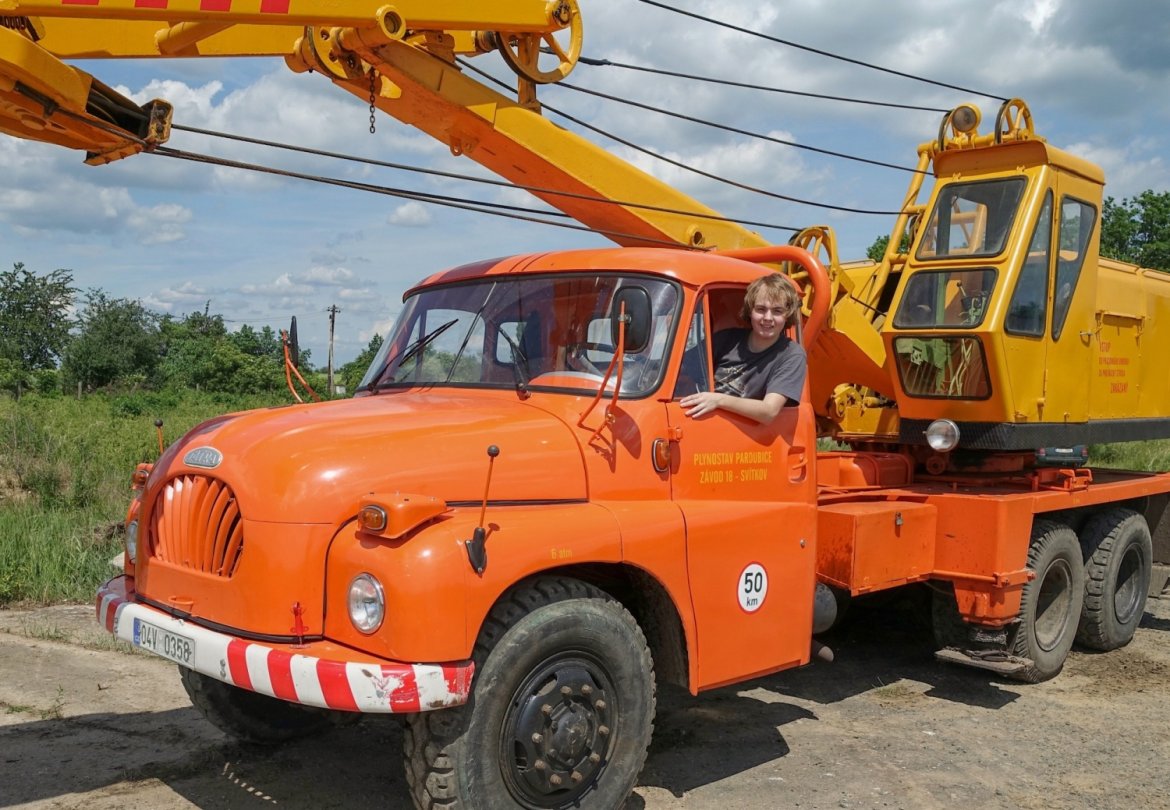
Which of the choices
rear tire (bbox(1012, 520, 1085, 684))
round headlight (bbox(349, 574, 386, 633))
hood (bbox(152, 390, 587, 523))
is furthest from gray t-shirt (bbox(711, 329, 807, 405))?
rear tire (bbox(1012, 520, 1085, 684))

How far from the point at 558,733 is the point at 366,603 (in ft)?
2.96

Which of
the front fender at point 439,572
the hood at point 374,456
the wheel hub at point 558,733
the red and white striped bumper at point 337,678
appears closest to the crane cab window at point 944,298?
the hood at point 374,456

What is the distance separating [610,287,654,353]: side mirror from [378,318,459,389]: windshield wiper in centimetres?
96

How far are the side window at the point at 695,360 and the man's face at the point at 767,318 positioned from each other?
28 centimetres

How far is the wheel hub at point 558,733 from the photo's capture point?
385 cm

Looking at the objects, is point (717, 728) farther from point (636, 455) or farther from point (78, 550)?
point (78, 550)

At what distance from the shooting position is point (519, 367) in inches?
192

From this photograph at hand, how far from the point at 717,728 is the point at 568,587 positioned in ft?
6.77

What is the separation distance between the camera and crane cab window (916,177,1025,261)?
693 cm

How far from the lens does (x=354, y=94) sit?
5.55 meters

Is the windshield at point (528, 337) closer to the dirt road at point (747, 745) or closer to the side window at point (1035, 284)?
the dirt road at point (747, 745)

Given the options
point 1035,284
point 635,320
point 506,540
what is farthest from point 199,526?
point 1035,284

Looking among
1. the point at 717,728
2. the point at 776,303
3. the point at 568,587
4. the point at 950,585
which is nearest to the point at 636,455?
the point at 568,587

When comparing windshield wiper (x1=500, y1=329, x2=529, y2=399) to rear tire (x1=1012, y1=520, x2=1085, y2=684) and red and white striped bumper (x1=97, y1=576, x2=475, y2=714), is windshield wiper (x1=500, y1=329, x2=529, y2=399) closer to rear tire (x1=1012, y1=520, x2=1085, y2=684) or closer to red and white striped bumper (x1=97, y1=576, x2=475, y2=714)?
red and white striped bumper (x1=97, y1=576, x2=475, y2=714)
